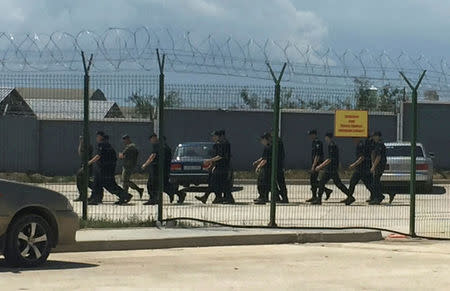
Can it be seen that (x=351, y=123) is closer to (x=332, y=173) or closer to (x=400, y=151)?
(x=332, y=173)

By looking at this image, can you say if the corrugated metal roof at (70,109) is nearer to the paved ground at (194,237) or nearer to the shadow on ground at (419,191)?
the paved ground at (194,237)

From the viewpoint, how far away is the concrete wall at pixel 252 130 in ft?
95.5

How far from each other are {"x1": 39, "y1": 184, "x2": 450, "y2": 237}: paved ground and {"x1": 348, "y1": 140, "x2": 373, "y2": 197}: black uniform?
299 millimetres

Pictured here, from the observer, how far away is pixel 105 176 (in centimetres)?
1589

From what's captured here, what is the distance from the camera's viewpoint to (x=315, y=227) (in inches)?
546

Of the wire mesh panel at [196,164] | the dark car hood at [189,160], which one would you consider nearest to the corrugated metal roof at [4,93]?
the wire mesh panel at [196,164]

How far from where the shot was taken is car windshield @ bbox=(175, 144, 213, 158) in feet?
68.7

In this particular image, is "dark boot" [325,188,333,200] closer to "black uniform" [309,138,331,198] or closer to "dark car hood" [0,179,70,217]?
"black uniform" [309,138,331,198]

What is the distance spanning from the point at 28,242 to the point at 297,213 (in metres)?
7.20

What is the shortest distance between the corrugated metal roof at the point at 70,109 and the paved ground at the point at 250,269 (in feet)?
12.8

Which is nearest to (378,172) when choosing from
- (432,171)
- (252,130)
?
(432,171)

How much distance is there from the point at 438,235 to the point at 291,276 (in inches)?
207

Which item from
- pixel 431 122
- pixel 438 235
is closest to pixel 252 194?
pixel 438 235

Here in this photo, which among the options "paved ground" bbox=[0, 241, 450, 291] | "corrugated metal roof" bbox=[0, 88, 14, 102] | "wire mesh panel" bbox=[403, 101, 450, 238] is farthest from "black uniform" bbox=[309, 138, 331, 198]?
"corrugated metal roof" bbox=[0, 88, 14, 102]
